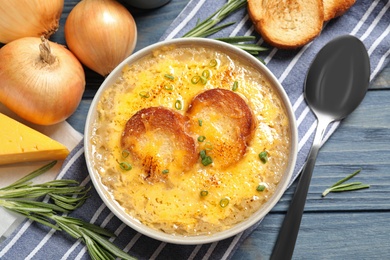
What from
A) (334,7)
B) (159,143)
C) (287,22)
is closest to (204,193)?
(159,143)

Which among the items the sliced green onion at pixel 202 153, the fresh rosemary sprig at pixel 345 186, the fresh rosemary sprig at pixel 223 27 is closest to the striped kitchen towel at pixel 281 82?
the fresh rosemary sprig at pixel 223 27

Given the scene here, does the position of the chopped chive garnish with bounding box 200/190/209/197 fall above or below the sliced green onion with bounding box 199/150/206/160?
below

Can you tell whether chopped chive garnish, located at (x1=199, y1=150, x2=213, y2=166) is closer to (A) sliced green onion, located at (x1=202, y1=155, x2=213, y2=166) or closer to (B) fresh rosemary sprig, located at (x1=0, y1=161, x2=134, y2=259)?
(A) sliced green onion, located at (x1=202, y1=155, x2=213, y2=166)

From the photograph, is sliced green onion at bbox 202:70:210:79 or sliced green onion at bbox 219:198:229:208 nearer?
sliced green onion at bbox 219:198:229:208

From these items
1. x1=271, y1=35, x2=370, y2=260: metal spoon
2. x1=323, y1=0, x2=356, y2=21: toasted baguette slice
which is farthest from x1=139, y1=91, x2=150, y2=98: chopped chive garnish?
x1=323, y1=0, x2=356, y2=21: toasted baguette slice

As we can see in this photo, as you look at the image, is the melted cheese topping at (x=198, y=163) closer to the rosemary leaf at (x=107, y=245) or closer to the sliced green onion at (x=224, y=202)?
the sliced green onion at (x=224, y=202)

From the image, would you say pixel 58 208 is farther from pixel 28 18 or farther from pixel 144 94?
pixel 28 18

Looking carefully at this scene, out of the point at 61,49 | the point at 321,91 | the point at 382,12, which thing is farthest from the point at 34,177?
the point at 382,12
